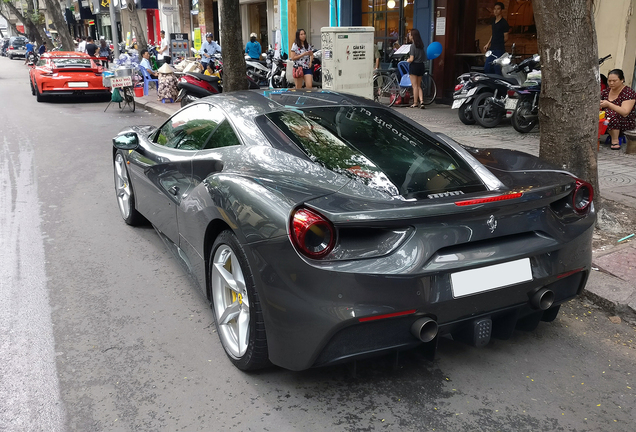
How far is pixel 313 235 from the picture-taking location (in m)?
2.44

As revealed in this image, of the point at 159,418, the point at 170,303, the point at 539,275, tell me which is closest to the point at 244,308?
the point at 159,418

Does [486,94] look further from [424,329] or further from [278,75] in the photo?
[424,329]

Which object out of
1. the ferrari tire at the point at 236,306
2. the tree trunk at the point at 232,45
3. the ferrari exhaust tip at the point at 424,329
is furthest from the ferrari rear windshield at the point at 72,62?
the ferrari exhaust tip at the point at 424,329

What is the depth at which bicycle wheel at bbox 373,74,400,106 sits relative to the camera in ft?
45.6

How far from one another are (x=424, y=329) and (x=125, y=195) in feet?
12.8

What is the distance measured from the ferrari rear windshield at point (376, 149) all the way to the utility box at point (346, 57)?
7426 millimetres

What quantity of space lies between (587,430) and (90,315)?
2.92 meters

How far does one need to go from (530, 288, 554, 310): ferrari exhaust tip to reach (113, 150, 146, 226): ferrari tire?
12.1 feet

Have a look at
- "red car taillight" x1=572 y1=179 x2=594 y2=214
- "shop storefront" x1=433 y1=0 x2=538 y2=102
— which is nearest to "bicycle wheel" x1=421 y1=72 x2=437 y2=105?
"shop storefront" x1=433 y1=0 x2=538 y2=102

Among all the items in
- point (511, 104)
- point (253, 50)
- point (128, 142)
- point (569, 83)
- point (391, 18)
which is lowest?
point (511, 104)

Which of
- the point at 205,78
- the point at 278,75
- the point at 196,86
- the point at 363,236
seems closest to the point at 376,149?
the point at 363,236

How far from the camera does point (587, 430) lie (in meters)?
2.56

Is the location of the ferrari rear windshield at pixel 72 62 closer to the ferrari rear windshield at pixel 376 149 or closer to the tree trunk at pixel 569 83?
the tree trunk at pixel 569 83

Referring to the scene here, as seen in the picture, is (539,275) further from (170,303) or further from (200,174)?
(170,303)
